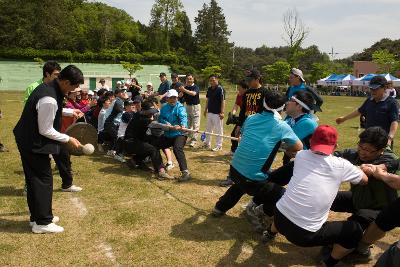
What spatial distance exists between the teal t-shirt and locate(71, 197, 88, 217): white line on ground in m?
2.29

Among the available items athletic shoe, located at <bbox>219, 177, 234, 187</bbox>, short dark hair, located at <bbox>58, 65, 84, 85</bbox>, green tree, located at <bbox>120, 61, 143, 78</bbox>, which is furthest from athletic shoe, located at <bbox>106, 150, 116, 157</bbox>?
green tree, located at <bbox>120, 61, 143, 78</bbox>

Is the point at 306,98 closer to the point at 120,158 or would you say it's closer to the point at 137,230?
the point at 137,230

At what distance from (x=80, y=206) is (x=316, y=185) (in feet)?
11.5

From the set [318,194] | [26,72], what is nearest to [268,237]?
[318,194]

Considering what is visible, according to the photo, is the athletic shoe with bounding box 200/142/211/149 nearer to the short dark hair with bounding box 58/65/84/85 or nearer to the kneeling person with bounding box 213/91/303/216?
the kneeling person with bounding box 213/91/303/216

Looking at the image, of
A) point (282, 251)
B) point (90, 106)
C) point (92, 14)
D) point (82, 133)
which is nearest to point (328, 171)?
point (282, 251)

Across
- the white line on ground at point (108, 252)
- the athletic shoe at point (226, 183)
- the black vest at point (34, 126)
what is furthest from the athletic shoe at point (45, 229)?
the athletic shoe at point (226, 183)

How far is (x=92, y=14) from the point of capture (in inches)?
2852

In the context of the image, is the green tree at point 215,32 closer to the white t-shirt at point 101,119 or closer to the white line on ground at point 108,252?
the white t-shirt at point 101,119

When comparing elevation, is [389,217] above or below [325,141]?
below

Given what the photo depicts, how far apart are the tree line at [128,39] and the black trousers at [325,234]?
47.6 m

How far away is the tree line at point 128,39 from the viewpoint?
2125 inches

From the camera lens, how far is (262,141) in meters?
4.46

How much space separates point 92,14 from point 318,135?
7566 centimetres
